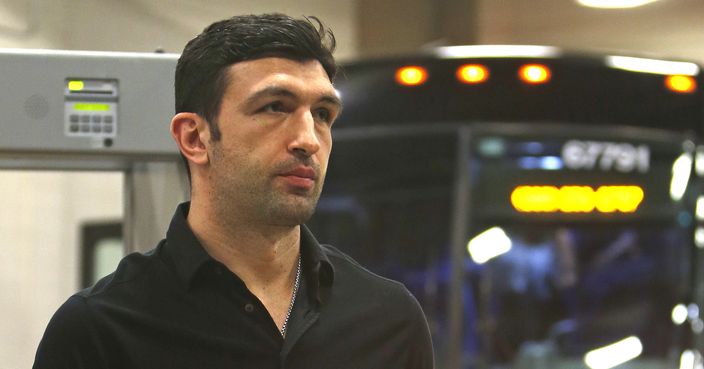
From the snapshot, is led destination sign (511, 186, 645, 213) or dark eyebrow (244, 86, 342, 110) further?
led destination sign (511, 186, 645, 213)

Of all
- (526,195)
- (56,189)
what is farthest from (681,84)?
(56,189)

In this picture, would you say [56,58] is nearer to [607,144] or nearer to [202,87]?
[202,87]

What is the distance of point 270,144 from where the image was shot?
74.0 inches

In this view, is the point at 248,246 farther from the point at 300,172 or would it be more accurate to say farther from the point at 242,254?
the point at 300,172

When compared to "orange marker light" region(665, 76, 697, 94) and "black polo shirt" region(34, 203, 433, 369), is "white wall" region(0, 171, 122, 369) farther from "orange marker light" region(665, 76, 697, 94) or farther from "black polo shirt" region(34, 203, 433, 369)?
"black polo shirt" region(34, 203, 433, 369)

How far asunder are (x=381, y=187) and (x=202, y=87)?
16.4 feet

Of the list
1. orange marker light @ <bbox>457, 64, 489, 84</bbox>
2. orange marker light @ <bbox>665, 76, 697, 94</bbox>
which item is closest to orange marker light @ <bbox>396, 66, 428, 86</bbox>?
orange marker light @ <bbox>457, 64, 489, 84</bbox>

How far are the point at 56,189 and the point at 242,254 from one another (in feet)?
23.7

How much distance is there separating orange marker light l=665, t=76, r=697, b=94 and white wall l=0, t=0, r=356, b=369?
370 cm

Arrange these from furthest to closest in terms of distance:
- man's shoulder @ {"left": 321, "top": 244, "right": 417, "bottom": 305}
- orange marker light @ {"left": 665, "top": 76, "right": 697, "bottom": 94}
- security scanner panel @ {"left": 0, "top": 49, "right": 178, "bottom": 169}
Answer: orange marker light @ {"left": 665, "top": 76, "right": 697, "bottom": 94}, security scanner panel @ {"left": 0, "top": 49, "right": 178, "bottom": 169}, man's shoulder @ {"left": 321, "top": 244, "right": 417, "bottom": 305}

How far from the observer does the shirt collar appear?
192 cm

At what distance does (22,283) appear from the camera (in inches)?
322

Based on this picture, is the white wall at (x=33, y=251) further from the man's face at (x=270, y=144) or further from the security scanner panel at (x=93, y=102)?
the man's face at (x=270, y=144)

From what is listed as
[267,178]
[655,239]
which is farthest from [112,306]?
[655,239]
